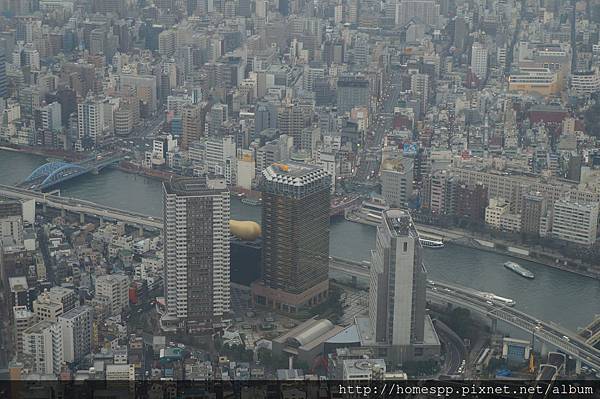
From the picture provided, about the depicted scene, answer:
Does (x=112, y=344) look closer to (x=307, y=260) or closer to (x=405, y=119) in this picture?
(x=307, y=260)

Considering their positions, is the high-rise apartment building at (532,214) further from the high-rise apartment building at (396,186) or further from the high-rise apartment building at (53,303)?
the high-rise apartment building at (53,303)

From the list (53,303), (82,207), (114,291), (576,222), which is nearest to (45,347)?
(53,303)

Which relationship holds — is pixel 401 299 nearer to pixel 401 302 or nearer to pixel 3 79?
pixel 401 302

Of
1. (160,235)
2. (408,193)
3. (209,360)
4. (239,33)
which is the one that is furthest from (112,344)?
(239,33)

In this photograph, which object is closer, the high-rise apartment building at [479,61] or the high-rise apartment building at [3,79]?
the high-rise apartment building at [3,79]

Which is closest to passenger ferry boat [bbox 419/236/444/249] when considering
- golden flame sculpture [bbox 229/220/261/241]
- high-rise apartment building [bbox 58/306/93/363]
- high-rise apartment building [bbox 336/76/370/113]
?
golden flame sculpture [bbox 229/220/261/241]

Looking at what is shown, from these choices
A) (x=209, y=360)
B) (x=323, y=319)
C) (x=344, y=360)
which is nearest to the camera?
(x=344, y=360)

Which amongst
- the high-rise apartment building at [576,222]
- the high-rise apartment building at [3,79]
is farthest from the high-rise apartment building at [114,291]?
the high-rise apartment building at [3,79]
